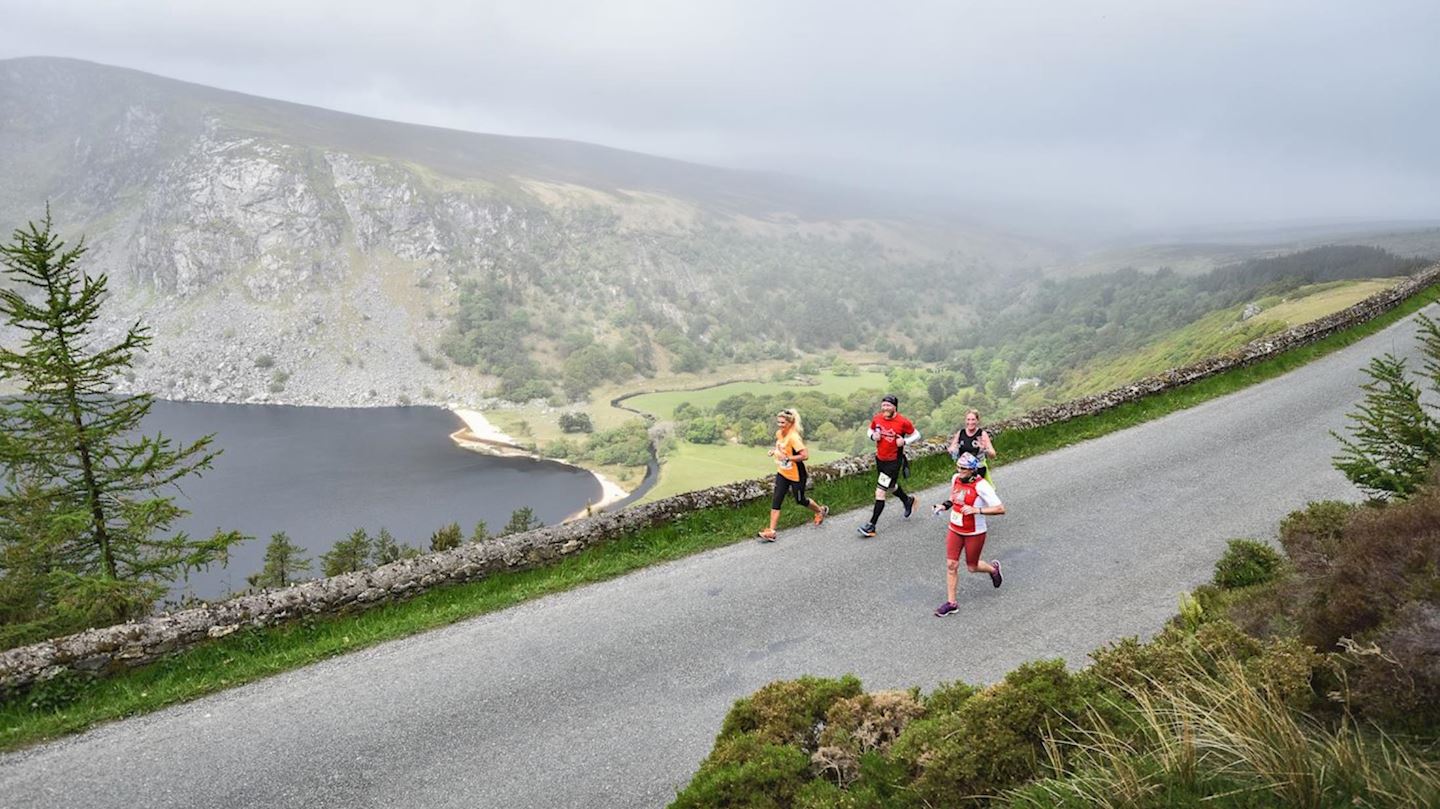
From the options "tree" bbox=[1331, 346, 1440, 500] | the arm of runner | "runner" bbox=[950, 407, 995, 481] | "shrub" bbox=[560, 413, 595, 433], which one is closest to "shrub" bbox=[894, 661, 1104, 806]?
the arm of runner

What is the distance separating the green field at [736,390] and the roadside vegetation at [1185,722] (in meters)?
140

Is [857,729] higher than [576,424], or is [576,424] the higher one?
[857,729]

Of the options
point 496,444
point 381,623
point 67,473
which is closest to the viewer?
point 381,623

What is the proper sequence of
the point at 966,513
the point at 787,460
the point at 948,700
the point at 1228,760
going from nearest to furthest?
the point at 1228,760 → the point at 948,700 → the point at 966,513 → the point at 787,460

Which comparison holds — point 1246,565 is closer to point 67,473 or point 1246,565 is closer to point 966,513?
point 966,513

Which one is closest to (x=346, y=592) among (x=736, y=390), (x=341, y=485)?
(x=341, y=485)

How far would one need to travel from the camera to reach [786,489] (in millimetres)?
11781

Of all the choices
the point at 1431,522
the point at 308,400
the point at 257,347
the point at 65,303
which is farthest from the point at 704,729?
the point at 257,347

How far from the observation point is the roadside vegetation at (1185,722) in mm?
3367

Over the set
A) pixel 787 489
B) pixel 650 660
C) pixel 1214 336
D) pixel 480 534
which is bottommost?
pixel 480 534

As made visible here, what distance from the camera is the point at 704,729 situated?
6961 mm

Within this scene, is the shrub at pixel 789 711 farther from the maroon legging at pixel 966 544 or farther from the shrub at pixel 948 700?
the maroon legging at pixel 966 544

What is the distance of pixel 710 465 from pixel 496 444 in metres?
36.8

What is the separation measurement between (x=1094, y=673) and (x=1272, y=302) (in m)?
109
